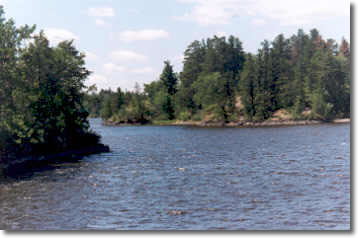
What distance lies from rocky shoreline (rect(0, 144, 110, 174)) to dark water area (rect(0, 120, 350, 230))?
2392 mm

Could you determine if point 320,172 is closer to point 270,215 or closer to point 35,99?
point 270,215

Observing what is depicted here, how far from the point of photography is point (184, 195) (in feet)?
98.2

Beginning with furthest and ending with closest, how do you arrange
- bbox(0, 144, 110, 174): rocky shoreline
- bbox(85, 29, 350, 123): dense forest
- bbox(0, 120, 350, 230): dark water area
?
bbox(85, 29, 350, 123): dense forest
bbox(0, 144, 110, 174): rocky shoreline
bbox(0, 120, 350, 230): dark water area

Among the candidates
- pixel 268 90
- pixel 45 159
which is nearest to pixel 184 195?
pixel 45 159

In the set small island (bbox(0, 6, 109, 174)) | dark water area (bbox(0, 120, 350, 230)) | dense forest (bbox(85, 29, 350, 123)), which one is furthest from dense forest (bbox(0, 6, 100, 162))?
dense forest (bbox(85, 29, 350, 123))

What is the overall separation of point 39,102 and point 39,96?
140 centimetres

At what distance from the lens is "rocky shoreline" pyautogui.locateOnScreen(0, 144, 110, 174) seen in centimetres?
4075

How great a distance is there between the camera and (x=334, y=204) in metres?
25.7

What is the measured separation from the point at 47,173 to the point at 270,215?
25347mm

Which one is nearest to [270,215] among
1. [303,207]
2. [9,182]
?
[303,207]

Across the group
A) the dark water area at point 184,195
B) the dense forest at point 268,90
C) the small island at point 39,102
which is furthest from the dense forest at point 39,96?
the dense forest at point 268,90

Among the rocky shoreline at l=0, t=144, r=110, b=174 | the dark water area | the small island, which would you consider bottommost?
the dark water area

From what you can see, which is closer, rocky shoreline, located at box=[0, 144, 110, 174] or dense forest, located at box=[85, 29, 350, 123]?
rocky shoreline, located at box=[0, 144, 110, 174]

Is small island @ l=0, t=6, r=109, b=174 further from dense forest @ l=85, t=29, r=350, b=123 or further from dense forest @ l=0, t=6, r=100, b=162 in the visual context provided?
Answer: dense forest @ l=85, t=29, r=350, b=123
